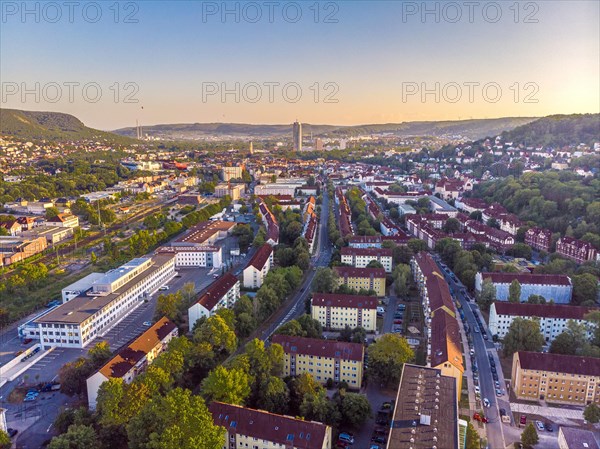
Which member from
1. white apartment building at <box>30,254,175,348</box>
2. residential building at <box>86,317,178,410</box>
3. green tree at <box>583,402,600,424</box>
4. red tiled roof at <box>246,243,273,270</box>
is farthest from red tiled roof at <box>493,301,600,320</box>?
white apartment building at <box>30,254,175,348</box>

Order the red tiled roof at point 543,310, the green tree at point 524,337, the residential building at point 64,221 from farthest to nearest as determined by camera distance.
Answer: the residential building at point 64,221 < the red tiled roof at point 543,310 < the green tree at point 524,337

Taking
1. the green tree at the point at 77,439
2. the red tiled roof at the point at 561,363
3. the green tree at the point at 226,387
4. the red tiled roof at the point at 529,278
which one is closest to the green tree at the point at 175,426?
the green tree at the point at 77,439

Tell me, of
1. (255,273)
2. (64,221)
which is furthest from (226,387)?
(64,221)

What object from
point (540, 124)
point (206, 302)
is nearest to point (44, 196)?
point (206, 302)

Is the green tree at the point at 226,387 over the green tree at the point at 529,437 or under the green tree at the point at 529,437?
over

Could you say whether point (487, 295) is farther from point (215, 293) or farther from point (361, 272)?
point (215, 293)

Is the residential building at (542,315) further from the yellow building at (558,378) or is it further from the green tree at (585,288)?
the yellow building at (558,378)

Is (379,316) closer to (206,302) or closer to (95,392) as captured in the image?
(206,302)
